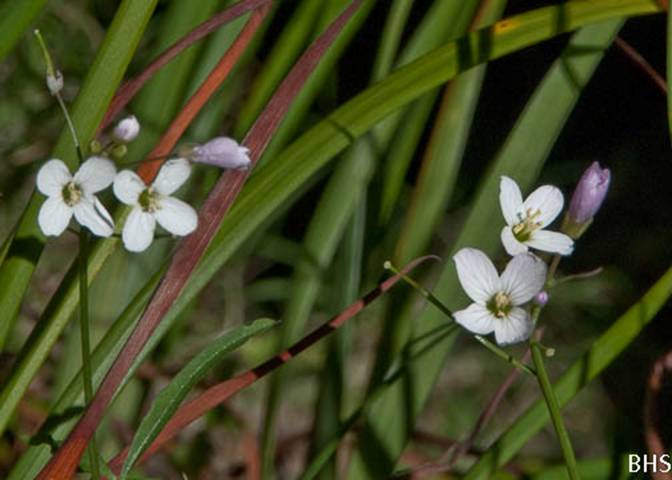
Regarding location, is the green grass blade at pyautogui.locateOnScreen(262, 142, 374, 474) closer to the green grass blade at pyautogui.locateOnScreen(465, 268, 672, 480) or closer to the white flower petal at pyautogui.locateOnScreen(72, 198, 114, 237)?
the green grass blade at pyautogui.locateOnScreen(465, 268, 672, 480)

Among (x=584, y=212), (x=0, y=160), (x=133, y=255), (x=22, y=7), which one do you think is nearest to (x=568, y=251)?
(x=584, y=212)

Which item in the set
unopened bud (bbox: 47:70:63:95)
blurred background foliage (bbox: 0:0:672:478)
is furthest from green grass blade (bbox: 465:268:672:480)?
blurred background foliage (bbox: 0:0:672:478)

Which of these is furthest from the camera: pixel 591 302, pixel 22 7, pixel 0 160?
pixel 591 302

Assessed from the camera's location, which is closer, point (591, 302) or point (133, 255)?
point (133, 255)

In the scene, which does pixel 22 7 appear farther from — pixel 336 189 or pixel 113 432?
pixel 113 432

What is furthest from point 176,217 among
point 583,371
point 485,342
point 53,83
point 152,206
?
point 583,371

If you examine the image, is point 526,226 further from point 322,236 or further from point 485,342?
point 322,236

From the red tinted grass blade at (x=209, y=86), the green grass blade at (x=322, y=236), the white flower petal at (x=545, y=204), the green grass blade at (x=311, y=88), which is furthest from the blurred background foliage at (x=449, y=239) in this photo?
the white flower petal at (x=545, y=204)
